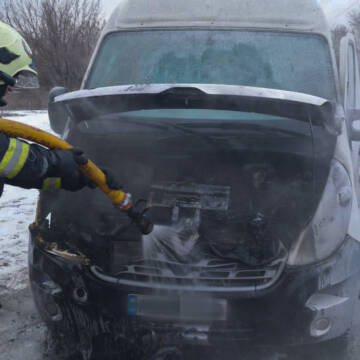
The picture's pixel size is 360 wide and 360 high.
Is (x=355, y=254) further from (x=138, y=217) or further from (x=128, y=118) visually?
(x=128, y=118)

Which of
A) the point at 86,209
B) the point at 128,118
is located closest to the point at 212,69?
the point at 128,118

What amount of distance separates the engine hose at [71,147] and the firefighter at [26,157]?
0.12 feet

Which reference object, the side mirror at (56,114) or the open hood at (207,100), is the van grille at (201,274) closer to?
the open hood at (207,100)

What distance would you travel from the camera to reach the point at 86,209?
2.97 meters

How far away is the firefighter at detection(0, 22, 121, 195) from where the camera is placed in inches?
84.3

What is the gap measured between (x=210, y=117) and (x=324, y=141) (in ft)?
2.66

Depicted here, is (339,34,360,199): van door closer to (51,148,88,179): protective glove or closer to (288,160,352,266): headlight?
(288,160,352,266): headlight

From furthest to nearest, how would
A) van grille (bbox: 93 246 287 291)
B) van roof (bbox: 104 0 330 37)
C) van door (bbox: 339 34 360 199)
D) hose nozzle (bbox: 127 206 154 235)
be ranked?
1. van roof (bbox: 104 0 330 37)
2. van door (bbox: 339 34 360 199)
3. hose nozzle (bbox: 127 206 154 235)
4. van grille (bbox: 93 246 287 291)

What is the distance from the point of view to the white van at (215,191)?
234 centimetres

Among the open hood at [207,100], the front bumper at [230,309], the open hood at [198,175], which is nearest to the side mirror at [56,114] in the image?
the open hood at [198,175]

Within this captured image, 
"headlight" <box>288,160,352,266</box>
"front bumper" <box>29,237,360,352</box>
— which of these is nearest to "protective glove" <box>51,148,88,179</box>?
"front bumper" <box>29,237,360,352</box>

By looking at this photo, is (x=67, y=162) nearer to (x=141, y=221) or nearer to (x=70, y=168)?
(x=70, y=168)

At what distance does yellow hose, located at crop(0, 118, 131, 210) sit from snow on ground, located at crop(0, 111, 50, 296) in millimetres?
1737

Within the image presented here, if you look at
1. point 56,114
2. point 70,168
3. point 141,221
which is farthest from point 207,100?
point 56,114
